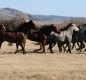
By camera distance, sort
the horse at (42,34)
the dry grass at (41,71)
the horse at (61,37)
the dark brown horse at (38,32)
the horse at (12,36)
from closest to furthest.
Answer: the dry grass at (41,71), the horse at (12,36), the dark brown horse at (38,32), the horse at (42,34), the horse at (61,37)

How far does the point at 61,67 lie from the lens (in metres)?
18.7

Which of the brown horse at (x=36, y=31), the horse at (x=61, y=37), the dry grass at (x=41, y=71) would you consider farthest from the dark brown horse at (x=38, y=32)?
the dry grass at (x=41, y=71)

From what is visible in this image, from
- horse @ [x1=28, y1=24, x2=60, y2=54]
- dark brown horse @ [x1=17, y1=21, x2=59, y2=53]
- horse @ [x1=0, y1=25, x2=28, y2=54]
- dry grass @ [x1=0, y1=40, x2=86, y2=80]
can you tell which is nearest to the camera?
dry grass @ [x1=0, y1=40, x2=86, y2=80]

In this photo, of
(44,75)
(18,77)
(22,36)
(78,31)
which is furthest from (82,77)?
(78,31)

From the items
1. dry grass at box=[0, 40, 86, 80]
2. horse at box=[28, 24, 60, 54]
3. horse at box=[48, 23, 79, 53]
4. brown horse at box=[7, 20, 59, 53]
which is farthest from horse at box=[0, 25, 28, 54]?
dry grass at box=[0, 40, 86, 80]

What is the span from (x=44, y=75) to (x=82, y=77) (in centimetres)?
151

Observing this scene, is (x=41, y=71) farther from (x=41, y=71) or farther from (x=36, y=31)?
(x=36, y=31)

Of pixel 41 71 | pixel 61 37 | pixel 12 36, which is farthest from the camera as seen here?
pixel 61 37

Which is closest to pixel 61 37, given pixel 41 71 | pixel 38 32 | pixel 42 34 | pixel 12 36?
pixel 42 34

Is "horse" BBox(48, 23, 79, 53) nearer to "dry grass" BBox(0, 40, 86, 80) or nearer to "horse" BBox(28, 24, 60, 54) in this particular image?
"horse" BBox(28, 24, 60, 54)

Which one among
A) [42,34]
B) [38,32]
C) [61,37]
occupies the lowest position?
[61,37]

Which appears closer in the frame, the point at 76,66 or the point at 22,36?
the point at 76,66

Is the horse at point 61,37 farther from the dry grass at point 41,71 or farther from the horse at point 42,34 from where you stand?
the dry grass at point 41,71

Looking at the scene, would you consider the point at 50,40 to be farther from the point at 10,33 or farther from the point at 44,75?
the point at 44,75
